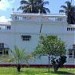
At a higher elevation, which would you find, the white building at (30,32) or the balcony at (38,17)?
the balcony at (38,17)

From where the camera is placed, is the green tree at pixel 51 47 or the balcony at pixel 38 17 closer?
the green tree at pixel 51 47

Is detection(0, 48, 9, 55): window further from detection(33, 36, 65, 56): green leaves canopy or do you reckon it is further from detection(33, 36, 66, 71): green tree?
detection(33, 36, 65, 56): green leaves canopy

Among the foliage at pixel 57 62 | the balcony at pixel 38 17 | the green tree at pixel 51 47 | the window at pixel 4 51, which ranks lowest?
the window at pixel 4 51

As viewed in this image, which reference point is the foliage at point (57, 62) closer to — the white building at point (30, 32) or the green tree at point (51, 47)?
the green tree at point (51, 47)

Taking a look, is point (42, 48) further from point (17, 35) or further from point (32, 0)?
point (32, 0)

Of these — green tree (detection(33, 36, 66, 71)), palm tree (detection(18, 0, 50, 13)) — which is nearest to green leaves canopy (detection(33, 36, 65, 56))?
green tree (detection(33, 36, 66, 71))

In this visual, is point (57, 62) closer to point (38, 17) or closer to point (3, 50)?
point (3, 50)

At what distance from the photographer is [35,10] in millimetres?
73250

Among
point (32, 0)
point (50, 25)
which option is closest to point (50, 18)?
point (50, 25)

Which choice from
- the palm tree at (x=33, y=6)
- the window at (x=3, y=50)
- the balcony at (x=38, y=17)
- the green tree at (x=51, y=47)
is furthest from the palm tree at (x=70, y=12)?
the green tree at (x=51, y=47)

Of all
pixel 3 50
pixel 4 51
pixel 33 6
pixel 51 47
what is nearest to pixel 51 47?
pixel 51 47

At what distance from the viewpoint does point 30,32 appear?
53.0 meters

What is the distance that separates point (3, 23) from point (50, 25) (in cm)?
761

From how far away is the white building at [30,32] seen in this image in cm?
5250
